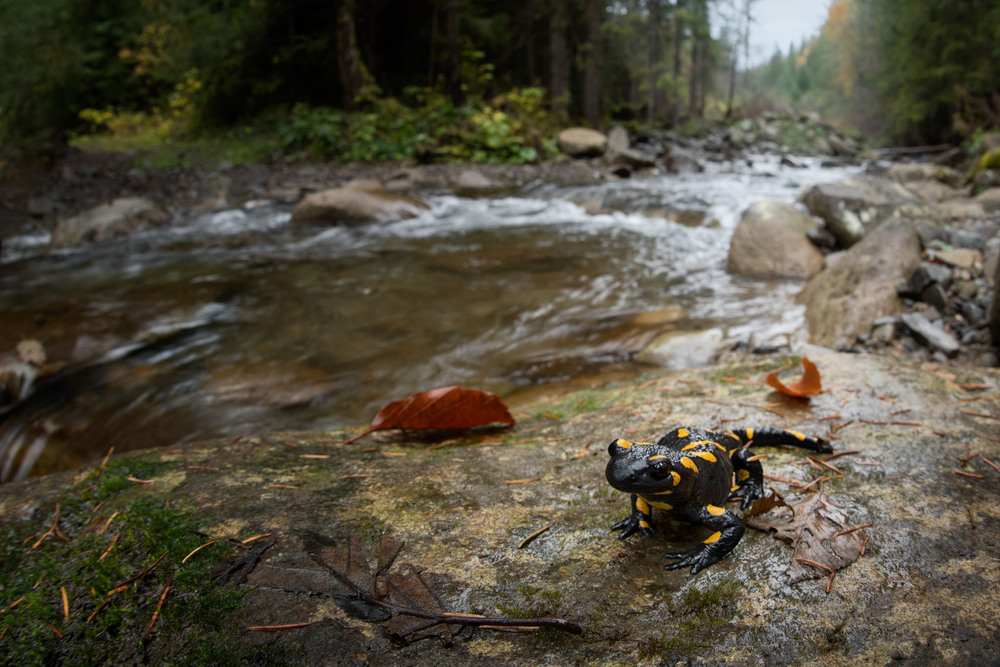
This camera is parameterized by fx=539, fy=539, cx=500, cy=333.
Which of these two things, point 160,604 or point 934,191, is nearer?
point 160,604

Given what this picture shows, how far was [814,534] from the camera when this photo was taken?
1.76m

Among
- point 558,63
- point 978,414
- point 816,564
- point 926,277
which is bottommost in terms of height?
point 926,277

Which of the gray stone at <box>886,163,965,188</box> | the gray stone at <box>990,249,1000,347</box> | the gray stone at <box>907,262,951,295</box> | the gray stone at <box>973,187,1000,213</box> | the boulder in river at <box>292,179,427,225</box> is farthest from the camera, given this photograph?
the gray stone at <box>886,163,965,188</box>

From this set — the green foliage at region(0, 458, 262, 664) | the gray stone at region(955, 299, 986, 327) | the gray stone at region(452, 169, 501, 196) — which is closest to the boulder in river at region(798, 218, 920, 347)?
the gray stone at region(955, 299, 986, 327)

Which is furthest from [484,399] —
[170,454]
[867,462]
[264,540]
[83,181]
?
[83,181]

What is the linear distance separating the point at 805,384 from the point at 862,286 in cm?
345

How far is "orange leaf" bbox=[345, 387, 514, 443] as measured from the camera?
8.97ft

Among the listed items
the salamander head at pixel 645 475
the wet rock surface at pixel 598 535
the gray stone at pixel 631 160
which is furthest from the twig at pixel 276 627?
the gray stone at pixel 631 160

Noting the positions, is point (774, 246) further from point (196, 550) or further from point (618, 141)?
point (618, 141)

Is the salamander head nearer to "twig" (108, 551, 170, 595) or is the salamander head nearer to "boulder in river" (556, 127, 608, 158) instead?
"twig" (108, 551, 170, 595)

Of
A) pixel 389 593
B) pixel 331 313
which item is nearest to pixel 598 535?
pixel 389 593

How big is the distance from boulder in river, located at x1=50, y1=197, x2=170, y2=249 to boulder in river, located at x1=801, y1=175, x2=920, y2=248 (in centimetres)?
1280

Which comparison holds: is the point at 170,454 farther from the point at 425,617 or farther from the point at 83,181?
the point at 83,181

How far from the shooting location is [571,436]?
2691 mm
